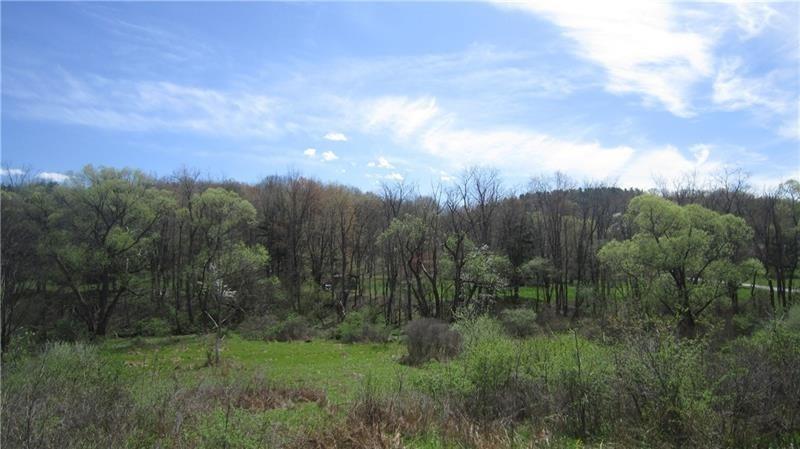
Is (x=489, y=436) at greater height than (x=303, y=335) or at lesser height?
greater

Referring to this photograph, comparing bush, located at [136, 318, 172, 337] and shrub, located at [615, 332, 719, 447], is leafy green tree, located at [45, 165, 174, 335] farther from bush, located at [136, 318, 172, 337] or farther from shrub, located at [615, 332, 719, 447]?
shrub, located at [615, 332, 719, 447]

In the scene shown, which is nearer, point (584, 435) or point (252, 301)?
point (584, 435)

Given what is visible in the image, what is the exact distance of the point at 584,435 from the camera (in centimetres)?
→ 959

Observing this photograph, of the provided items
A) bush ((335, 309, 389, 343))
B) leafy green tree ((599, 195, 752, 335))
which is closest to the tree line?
leafy green tree ((599, 195, 752, 335))

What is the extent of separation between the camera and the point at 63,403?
7.66 m

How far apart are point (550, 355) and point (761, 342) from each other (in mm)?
4895

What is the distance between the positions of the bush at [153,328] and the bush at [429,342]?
67.6 ft

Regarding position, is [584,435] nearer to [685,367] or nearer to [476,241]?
[685,367]

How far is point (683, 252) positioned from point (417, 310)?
24.1 meters

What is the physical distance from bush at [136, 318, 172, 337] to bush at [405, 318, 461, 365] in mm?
20603

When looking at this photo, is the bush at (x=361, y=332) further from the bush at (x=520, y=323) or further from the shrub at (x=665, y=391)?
the shrub at (x=665, y=391)

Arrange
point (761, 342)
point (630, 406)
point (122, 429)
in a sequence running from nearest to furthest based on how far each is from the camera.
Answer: point (122, 429)
point (630, 406)
point (761, 342)

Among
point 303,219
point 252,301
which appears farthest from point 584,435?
point 303,219

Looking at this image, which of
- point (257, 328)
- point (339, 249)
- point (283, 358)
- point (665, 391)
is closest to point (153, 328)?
point (257, 328)
